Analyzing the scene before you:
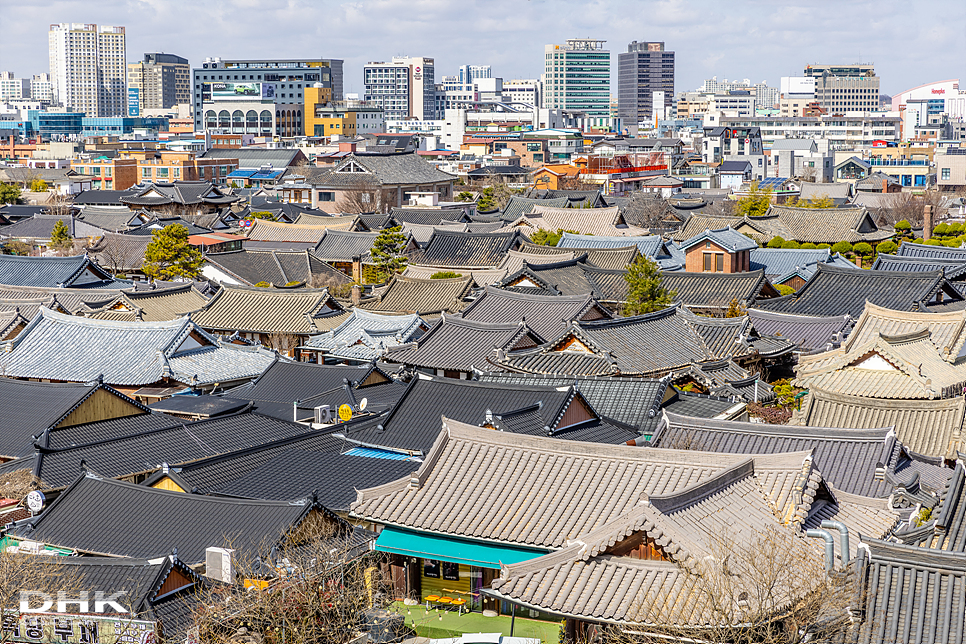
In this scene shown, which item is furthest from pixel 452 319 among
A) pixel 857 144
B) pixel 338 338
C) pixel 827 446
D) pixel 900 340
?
pixel 857 144

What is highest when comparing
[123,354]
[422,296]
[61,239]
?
[61,239]

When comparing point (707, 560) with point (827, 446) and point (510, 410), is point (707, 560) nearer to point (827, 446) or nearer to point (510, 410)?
point (827, 446)

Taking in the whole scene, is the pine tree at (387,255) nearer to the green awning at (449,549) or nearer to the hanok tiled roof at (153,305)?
the hanok tiled roof at (153,305)

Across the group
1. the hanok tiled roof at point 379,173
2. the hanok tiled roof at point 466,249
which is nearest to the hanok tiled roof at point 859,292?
the hanok tiled roof at point 466,249

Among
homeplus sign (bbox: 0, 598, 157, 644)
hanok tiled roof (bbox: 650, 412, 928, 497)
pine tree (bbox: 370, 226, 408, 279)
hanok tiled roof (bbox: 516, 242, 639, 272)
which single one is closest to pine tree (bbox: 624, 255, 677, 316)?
hanok tiled roof (bbox: 516, 242, 639, 272)

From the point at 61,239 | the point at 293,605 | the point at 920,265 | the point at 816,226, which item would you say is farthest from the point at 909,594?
the point at 61,239

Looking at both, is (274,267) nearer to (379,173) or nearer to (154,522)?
(379,173)
